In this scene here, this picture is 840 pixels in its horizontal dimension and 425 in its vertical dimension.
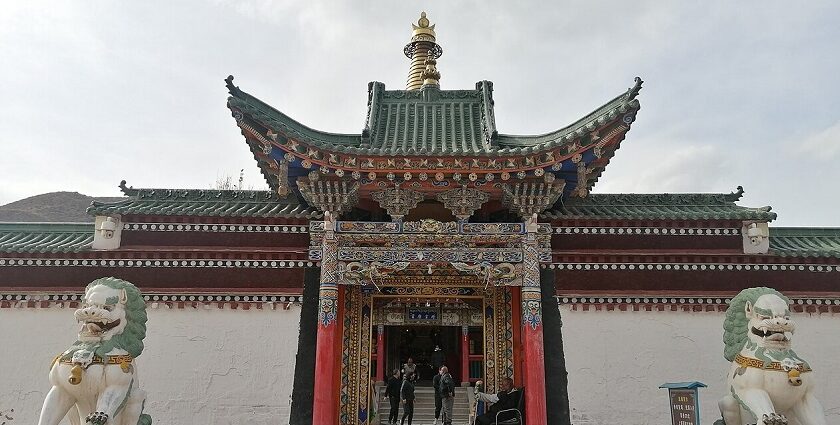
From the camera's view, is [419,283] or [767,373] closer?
[767,373]

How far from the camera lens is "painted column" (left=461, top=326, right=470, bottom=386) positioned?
17.6 metres

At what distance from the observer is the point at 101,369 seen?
796cm

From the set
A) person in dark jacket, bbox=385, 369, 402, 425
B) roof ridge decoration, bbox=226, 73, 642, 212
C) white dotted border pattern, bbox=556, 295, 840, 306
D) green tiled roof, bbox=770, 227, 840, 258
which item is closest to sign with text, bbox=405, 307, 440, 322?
person in dark jacket, bbox=385, 369, 402, 425

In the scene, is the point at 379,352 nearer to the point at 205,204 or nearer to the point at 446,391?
the point at 446,391

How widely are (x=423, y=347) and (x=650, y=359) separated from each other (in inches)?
537

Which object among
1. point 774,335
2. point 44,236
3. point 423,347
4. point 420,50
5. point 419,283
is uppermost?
point 420,50

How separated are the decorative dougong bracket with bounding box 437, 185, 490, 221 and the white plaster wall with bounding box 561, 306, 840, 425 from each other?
2.69 metres

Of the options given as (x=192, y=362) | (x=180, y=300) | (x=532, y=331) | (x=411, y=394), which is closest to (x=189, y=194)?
(x=180, y=300)

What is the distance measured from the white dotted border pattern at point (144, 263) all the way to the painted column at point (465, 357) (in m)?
6.97

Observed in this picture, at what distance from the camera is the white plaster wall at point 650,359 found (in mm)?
11391

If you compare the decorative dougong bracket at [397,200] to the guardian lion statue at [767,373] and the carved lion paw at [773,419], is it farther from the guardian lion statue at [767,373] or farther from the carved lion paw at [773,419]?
the carved lion paw at [773,419]

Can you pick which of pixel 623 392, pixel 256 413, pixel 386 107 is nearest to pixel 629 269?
pixel 623 392

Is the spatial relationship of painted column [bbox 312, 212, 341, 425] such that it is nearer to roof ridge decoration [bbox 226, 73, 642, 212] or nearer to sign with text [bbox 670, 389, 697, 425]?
roof ridge decoration [bbox 226, 73, 642, 212]

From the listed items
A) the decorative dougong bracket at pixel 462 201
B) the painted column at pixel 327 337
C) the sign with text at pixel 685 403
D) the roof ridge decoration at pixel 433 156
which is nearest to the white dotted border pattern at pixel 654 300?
the roof ridge decoration at pixel 433 156
